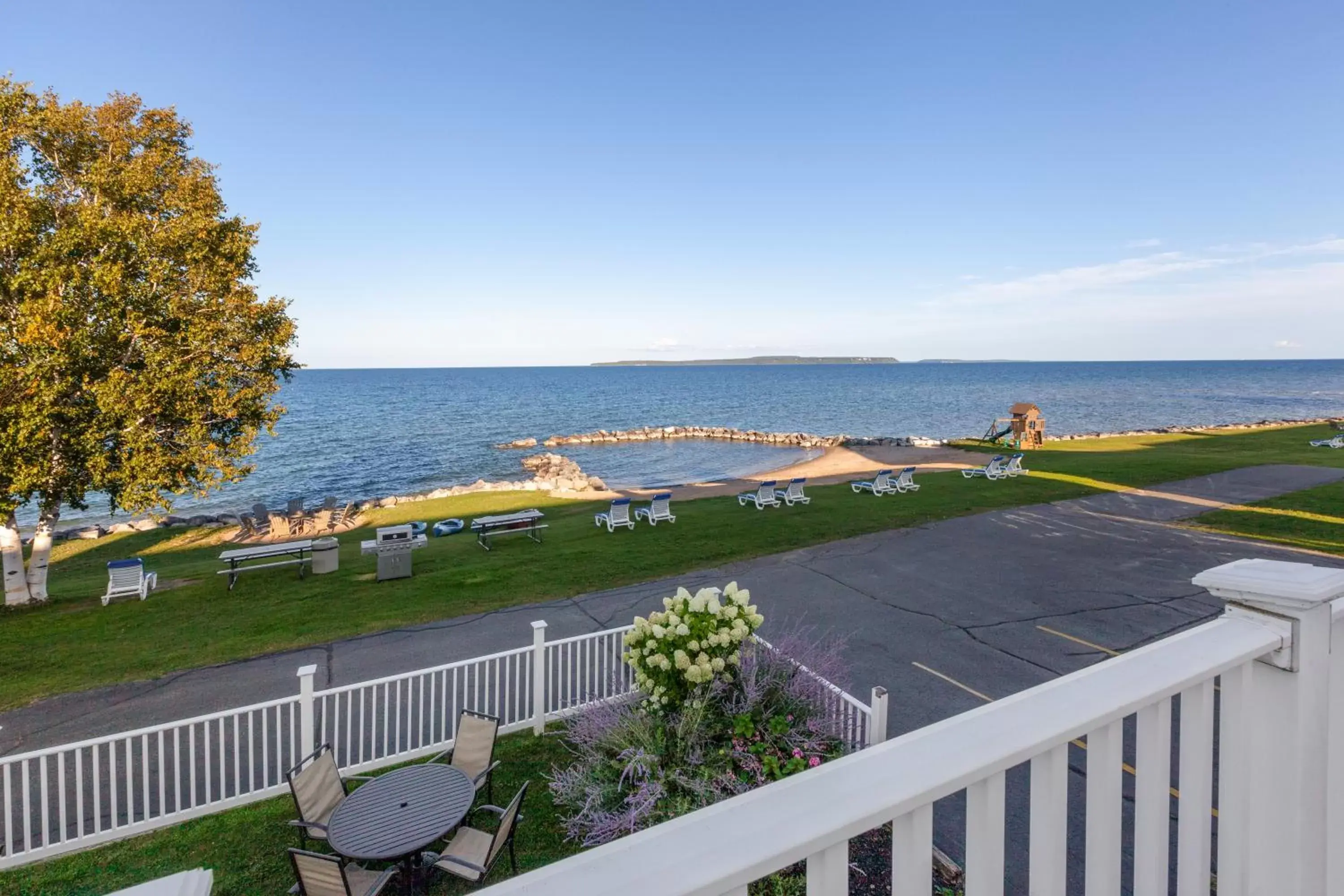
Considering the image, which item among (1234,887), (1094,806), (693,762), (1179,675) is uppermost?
(1179,675)

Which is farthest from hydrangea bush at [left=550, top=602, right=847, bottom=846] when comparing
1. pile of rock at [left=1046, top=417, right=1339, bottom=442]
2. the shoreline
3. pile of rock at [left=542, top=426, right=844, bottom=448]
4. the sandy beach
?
pile of rock at [left=542, top=426, right=844, bottom=448]

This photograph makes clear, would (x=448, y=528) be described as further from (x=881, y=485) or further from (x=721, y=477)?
(x=721, y=477)

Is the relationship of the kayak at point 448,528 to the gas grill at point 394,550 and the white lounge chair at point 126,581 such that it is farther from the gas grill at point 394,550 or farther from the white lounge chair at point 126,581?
the white lounge chair at point 126,581

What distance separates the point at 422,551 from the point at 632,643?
11.5 m

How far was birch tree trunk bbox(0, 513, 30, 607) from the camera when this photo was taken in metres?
11.9

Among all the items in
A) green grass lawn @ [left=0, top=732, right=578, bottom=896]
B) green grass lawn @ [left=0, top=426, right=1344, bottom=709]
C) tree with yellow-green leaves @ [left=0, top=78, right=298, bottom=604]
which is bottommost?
green grass lawn @ [left=0, top=732, right=578, bottom=896]

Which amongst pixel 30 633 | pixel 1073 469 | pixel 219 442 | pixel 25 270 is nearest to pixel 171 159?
pixel 25 270

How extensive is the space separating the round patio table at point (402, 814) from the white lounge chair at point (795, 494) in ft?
48.8

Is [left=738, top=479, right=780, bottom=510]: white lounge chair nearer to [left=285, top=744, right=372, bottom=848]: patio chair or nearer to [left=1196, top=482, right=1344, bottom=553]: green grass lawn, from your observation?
[left=1196, top=482, right=1344, bottom=553]: green grass lawn

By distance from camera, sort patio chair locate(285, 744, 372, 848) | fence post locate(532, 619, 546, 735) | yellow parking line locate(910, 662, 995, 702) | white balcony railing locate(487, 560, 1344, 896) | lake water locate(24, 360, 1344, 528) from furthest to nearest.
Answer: lake water locate(24, 360, 1344, 528), yellow parking line locate(910, 662, 995, 702), fence post locate(532, 619, 546, 735), patio chair locate(285, 744, 372, 848), white balcony railing locate(487, 560, 1344, 896)

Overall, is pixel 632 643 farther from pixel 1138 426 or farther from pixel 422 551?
pixel 1138 426

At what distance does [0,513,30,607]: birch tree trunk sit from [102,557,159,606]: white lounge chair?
145 cm

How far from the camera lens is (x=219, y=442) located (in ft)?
43.3

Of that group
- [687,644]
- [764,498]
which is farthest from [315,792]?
[764,498]
